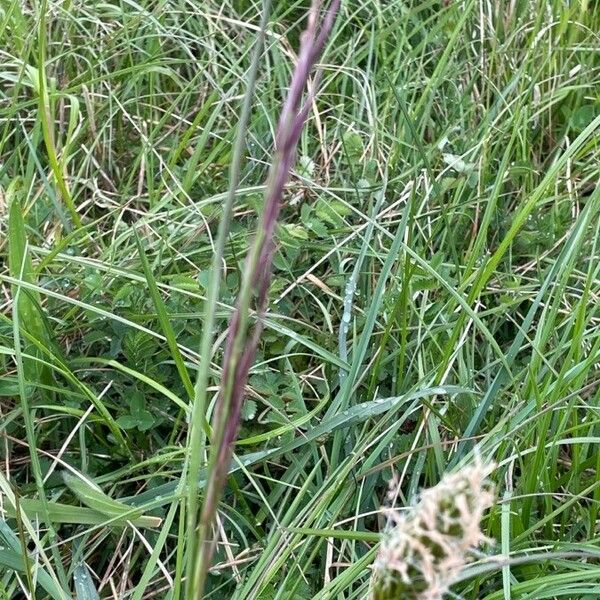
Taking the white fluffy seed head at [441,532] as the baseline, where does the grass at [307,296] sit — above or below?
below

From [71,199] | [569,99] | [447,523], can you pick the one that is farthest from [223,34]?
[447,523]

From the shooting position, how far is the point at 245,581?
101 cm

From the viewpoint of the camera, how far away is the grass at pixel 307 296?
1027mm

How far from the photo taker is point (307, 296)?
140cm

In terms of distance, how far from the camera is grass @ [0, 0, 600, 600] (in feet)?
3.37

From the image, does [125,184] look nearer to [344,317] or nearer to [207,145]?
[207,145]

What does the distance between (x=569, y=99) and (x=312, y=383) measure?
101cm

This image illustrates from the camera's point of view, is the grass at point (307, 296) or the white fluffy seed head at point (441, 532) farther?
the grass at point (307, 296)

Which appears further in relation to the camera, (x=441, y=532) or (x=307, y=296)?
(x=307, y=296)

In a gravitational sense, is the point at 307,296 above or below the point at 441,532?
below

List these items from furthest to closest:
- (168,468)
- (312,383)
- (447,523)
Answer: (312,383) → (168,468) → (447,523)

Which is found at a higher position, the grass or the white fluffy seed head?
the white fluffy seed head

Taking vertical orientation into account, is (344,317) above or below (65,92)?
below

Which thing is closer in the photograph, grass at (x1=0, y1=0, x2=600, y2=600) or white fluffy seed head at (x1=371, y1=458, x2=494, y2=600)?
white fluffy seed head at (x1=371, y1=458, x2=494, y2=600)
